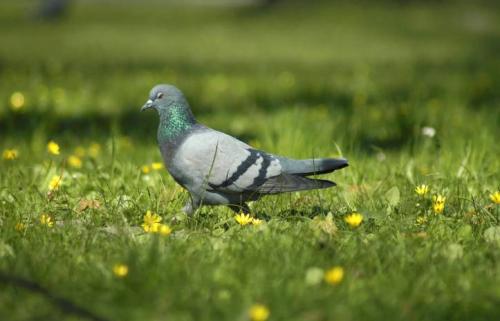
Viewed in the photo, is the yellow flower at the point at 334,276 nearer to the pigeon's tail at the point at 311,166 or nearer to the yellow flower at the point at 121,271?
the yellow flower at the point at 121,271

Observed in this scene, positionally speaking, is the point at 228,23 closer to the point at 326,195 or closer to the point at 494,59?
the point at 494,59

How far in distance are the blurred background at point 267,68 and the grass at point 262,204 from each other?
47 millimetres

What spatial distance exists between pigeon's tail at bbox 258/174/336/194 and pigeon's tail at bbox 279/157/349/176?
0.17ft

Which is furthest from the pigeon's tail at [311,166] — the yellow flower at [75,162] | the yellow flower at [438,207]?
the yellow flower at [75,162]

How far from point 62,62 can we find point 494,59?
6.67 meters

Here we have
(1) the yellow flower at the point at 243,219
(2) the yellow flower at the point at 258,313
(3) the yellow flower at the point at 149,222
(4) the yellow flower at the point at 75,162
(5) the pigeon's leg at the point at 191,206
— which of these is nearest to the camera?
(2) the yellow flower at the point at 258,313

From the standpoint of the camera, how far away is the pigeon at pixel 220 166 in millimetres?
3459

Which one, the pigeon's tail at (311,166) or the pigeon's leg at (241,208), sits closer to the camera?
the pigeon's tail at (311,166)

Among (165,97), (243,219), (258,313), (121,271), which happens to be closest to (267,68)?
(165,97)

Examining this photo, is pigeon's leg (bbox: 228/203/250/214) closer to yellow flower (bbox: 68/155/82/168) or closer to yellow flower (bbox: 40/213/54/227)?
yellow flower (bbox: 40/213/54/227)

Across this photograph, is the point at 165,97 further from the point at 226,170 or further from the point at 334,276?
the point at 334,276

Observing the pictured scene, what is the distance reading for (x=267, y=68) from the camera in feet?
38.2

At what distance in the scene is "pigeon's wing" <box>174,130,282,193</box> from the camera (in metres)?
3.46

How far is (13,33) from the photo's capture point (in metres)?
17.3
